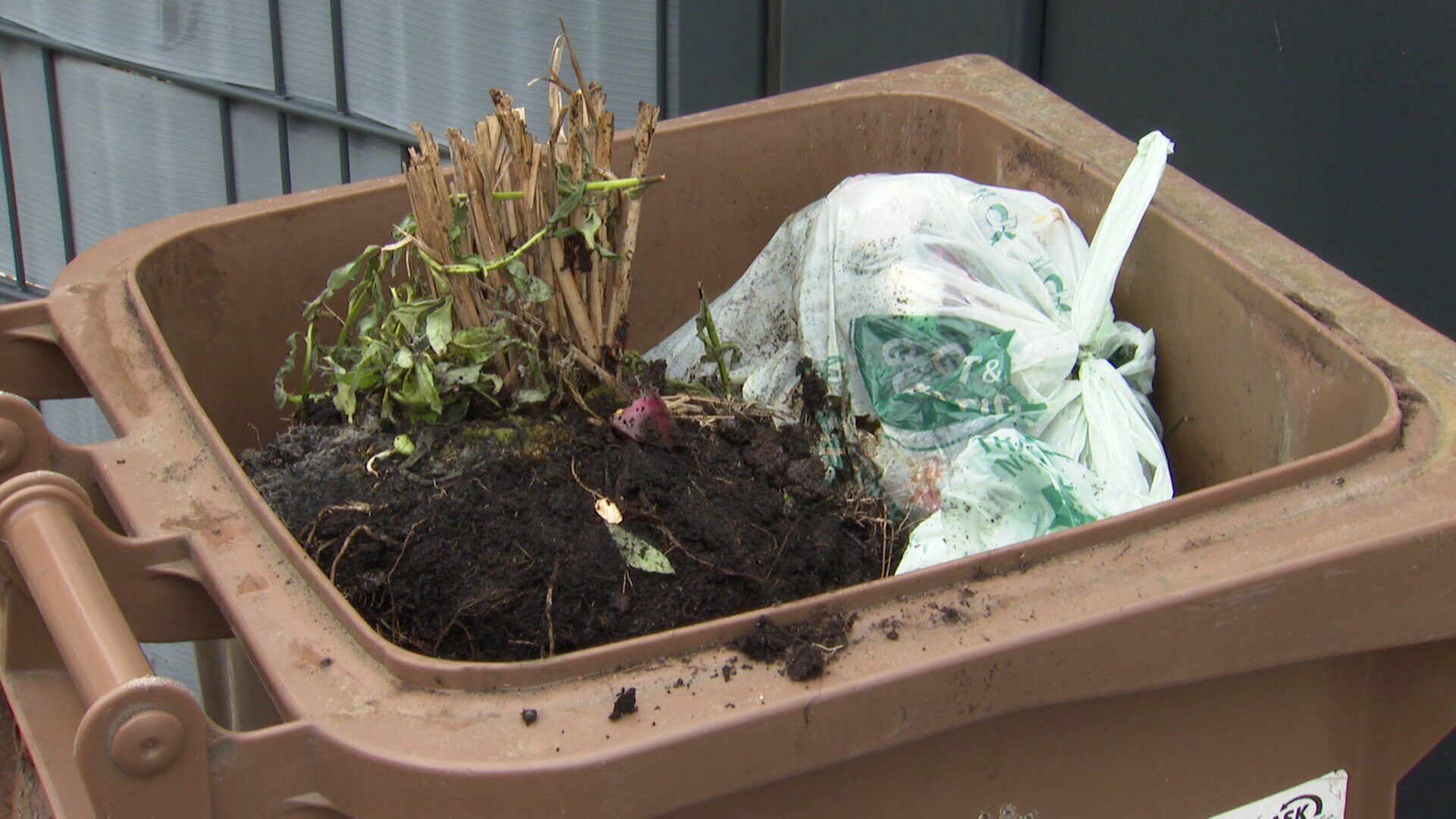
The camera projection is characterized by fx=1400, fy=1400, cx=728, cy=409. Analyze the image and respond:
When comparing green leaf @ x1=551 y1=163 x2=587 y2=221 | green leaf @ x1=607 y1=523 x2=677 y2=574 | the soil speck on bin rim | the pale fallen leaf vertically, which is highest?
green leaf @ x1=551 y1=163 x2=587 y2=221

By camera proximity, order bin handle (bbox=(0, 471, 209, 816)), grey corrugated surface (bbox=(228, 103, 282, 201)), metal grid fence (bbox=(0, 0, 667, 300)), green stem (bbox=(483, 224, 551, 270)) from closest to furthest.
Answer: bin handle (bbox=(0, 471, 209, 816)) < green stem (bbox=(483, 224, 551, 270)) < metal grid fence (bbox=(0, 0, 667, 300)) < grey corrugated surface (bbox=(228, 103, 282, 201))

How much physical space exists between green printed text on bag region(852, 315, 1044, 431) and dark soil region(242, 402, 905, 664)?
0.13m

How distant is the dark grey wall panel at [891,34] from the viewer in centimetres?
248

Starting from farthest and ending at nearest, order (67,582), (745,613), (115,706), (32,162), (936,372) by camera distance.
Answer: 1. (32,162)
2. (936,372)
3. (745,613)
4. (67,582)
5. (115,706)

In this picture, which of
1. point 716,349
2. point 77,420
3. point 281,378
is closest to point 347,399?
point 281,378

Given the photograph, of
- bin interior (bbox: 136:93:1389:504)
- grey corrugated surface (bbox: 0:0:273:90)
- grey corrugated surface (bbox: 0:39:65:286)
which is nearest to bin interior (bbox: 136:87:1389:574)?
bin interior (bbox: 136:93:1389:504)

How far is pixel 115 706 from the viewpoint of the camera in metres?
0.86

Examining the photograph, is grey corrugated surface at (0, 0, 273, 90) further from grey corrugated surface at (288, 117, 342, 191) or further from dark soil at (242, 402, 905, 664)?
dark soil at (242, 402, 905, 664)

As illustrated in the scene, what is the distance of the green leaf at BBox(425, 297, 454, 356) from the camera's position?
1.47 metres

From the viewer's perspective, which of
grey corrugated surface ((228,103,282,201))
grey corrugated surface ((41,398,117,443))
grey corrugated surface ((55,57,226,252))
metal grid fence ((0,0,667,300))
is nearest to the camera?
metal grid fence ((0,0,667,300))

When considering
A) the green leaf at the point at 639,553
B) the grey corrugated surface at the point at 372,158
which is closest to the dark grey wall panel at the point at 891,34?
the grey corrugated surface at the point at 372,158

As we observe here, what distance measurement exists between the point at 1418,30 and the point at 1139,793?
1.40 metres

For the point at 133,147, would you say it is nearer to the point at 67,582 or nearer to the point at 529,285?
the point at 529,285

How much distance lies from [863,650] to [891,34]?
6.17 feet
